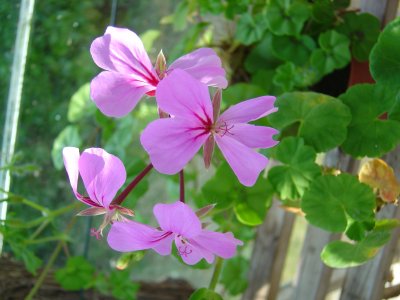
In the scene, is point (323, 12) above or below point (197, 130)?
above

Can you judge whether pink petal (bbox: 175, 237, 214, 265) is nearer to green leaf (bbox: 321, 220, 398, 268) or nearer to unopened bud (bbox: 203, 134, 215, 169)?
unopened bud (bbox: 203, 134, 215, 169)

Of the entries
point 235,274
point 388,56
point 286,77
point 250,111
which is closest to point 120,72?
point 250,111

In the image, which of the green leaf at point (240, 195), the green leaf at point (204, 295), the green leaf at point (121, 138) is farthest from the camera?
the green leaf at point (121, 138)

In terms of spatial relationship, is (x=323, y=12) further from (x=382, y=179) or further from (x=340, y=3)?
(x=382, y=179)

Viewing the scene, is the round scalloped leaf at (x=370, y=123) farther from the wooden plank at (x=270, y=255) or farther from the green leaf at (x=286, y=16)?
the wooden plank at (x=270, y=255)

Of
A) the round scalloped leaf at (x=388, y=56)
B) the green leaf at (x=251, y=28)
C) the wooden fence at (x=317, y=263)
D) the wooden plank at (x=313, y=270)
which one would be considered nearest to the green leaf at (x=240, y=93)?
the green leaf at (x=251, y=28)

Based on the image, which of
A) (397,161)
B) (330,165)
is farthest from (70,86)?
(397,161)

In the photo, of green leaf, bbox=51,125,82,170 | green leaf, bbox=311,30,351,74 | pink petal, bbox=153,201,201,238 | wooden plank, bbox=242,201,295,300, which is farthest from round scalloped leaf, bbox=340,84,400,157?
green leaf, bbox=51,125,82,170

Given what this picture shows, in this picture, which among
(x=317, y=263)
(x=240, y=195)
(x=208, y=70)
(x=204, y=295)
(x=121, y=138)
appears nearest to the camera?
(x=208, y=70)
